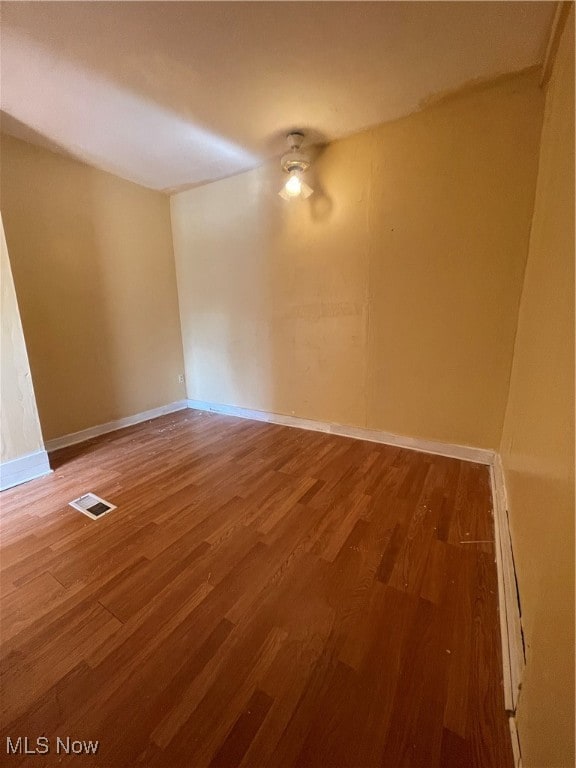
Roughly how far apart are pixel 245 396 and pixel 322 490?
1.58 metres

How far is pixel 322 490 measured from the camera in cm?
189

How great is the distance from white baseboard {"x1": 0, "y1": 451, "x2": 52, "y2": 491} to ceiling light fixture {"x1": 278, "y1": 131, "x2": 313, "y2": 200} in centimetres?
270

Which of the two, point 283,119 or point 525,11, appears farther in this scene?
point 283,119

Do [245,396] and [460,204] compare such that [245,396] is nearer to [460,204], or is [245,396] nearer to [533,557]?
[460,204]

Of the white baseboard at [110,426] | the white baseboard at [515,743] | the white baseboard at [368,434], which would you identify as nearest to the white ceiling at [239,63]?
the white baseboard at [368,434]

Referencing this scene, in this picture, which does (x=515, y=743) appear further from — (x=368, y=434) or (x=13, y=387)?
(x=13, y=387)

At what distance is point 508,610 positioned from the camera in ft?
3.50

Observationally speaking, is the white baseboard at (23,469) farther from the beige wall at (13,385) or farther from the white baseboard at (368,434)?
the white baseboard at (368,434)

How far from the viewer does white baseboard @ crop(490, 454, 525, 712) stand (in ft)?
2.84

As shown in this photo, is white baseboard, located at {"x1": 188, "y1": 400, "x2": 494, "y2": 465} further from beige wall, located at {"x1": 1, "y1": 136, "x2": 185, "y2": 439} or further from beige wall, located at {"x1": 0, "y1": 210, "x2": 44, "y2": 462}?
beige wall, located at {"x1": 0, "y1": 210, "x2": 44, "y2": 462}

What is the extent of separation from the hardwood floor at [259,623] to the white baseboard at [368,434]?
0.17 m

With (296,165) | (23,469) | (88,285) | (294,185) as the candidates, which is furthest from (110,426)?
(296,165)

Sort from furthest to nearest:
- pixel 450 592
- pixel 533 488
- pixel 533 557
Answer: pixel 450 592 < pixel 533 488 < pixel 533 557

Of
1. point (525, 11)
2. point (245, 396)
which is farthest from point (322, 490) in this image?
point (525, 11)
